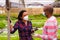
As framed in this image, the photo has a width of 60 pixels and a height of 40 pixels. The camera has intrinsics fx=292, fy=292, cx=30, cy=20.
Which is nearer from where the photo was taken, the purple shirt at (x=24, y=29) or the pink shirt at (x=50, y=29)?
the pink shirt at (x=50, y=29)

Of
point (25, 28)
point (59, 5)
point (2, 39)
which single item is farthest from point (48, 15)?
point (59, 5)

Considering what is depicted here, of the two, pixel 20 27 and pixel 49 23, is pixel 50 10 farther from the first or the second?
pixel 20 27

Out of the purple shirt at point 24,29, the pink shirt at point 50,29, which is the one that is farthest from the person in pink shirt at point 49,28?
the purple shirt at point 24,29

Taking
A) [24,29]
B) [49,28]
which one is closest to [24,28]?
[24,29]

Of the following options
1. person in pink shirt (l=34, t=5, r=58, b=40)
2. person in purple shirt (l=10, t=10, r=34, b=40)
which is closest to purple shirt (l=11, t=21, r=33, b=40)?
person in purple shirt (l=10, t=10, r=34, b=40)

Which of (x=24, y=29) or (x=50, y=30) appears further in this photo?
(x=24, y=29)

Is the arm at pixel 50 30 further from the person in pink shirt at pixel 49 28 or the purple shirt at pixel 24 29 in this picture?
the purple shirt at pixel 24 29

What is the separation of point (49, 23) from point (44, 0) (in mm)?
18918

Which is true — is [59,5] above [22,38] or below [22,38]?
below

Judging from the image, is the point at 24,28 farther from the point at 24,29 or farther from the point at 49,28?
the point at 49,28

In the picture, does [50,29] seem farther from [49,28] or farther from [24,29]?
[24,29]

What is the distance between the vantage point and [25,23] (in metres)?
5.09

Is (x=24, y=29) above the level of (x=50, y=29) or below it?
below

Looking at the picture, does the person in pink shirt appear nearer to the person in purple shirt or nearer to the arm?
the arm
